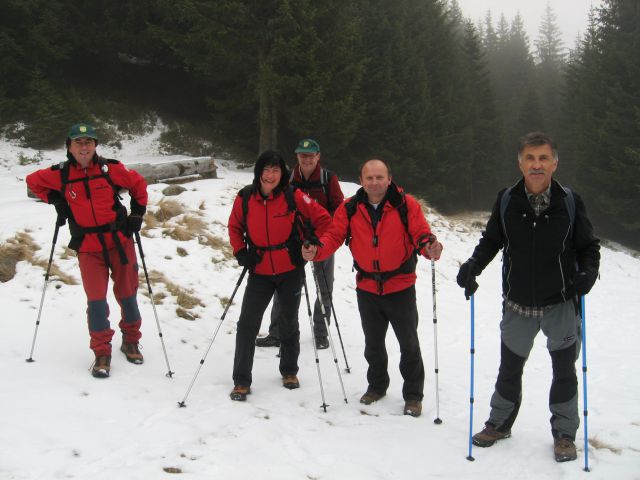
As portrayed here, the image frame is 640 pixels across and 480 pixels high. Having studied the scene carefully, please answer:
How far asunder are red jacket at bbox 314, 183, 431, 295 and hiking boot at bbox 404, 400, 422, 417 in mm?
1179

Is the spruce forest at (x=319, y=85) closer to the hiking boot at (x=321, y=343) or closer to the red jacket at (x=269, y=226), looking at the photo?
the hiking boot at (x=321, y=343)

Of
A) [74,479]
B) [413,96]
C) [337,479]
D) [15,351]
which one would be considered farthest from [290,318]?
[413,96]

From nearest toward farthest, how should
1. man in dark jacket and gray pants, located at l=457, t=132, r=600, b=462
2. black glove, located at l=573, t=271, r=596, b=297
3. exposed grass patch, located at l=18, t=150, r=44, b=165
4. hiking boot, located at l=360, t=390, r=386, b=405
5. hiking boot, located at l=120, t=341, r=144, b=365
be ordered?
black glove, located at l=573, t=271, r=596, b=297
man in dark jacket and gray pants, located at l=457, t=132, r=600, b=462
hiking boot, located at l=360, t=390, r=386, b=405
hiking boot, located at l=120, t=341, r=144, b=365
exposed grass patch, located at l=18, t=150, r=44, b=165

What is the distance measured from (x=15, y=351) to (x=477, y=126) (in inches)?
1479

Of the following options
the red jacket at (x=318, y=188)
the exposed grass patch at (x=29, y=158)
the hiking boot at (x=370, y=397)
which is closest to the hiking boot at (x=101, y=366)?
the hiking boot at (x=370, y=397)

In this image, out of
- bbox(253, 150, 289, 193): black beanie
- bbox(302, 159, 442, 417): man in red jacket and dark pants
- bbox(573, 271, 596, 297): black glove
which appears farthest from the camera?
bbox(253, 150, 289, 193): black beanie

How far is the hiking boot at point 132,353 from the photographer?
5.84 metres

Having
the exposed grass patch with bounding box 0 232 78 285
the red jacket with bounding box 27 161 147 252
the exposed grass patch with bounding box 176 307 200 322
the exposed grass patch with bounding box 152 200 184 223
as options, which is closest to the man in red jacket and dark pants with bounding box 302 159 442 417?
the red jacket with bounding box 27 161 147 252

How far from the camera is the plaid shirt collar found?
4172mm

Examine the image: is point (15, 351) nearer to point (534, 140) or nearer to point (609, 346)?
point (534, 140)

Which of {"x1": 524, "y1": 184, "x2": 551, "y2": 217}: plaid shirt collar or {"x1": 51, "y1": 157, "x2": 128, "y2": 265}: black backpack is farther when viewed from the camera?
{"x1": 51, "y1": 157, "x2": 128, "y2": 265}: black backpack

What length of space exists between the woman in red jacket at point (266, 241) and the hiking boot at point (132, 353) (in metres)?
1.20

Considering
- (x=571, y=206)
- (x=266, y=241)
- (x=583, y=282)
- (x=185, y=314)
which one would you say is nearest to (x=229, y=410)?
(x=266, y=241)

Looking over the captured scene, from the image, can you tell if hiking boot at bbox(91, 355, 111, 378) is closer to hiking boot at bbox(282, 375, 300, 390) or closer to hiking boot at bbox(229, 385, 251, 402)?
hiking boot at bbox(229, 385, 251, 402)
